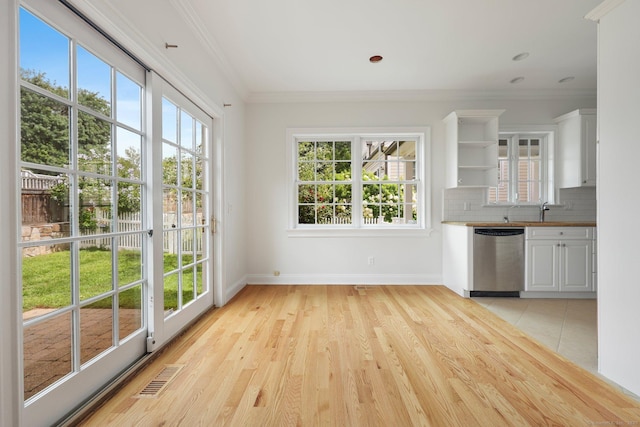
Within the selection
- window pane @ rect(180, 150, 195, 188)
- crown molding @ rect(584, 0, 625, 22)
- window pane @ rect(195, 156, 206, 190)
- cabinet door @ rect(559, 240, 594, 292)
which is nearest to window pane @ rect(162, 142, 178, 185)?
window pane @ rect(180, 150, 195, 188)

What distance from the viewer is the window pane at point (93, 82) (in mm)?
1637

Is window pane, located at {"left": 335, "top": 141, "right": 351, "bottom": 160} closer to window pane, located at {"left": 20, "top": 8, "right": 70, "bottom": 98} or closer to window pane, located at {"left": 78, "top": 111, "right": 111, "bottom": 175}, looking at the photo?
window pane, located at {"left": 78, "top": 111, "right": 111, "bottom": 175}

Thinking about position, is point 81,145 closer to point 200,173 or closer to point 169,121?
point 169,121

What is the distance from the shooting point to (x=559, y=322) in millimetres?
2953

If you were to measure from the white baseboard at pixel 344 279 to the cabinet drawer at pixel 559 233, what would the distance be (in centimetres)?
129

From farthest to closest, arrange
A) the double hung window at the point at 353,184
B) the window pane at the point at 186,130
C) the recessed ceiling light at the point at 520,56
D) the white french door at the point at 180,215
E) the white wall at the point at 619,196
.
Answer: the double hung window at the point at 353,184 < the recessed ceiling light at the point at 520,56 < the window pane at the point at 186,130 < the white french door at the point at 180,215 < the white wall at the point at 619,196

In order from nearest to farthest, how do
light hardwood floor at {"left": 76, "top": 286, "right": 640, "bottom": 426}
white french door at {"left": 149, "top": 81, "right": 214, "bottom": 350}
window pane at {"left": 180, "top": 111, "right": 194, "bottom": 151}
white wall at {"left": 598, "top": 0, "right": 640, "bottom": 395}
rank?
light hardwood floor at {"left": 76, "top": 286, "right": 640, "bottom": 426} < white wall at {"left": 598, "top": 0, "right": 640, "bottom": 395} < white french door at {"left": 149, "top": 81, "right": 214, "bottom": 350} < window pane at {"left": 180, "top": 111, "right": 194, "bottom": 151}

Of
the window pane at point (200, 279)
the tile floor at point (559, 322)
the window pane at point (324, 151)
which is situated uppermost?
the window pane at point (324, 151)

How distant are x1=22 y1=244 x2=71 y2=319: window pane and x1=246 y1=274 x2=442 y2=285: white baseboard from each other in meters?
2.90

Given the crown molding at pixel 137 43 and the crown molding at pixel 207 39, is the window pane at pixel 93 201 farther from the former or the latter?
the crown molding at pixel 207 39

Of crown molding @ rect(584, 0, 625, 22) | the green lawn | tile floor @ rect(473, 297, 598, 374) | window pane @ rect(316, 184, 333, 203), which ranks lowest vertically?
tile floor @ rect(473, 297, 598, 374)

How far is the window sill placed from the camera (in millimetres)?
4336

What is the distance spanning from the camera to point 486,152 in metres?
4.23

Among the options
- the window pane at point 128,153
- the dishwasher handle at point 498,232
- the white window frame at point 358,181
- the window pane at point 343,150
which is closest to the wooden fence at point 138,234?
the window pane at point 128,153
